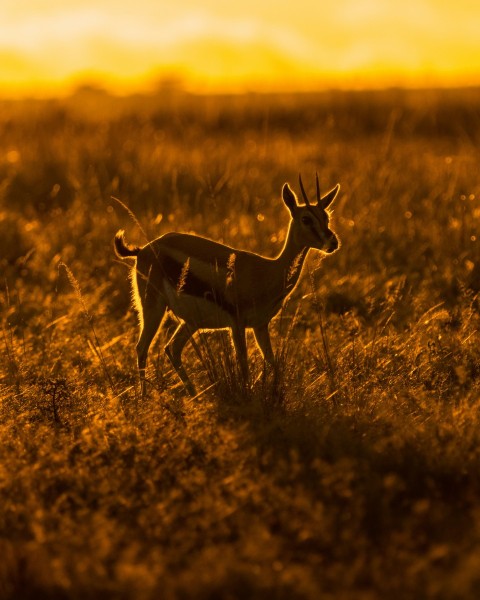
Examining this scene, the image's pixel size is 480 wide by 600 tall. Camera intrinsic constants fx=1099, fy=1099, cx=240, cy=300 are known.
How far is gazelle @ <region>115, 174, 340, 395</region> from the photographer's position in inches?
266

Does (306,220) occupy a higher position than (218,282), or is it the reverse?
(306,220)

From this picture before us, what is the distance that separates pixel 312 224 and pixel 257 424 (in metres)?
1.48

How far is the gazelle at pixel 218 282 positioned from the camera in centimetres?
677

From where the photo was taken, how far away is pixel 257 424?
237 inches

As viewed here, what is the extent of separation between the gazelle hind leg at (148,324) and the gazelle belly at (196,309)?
0.15 metres

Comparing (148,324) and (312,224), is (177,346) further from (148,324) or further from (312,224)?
(312,224)

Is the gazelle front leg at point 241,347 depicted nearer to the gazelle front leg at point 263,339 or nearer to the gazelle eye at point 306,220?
the gazelle front leg at point 263,339

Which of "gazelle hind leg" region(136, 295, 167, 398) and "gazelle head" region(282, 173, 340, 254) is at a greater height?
"gazelle head" region(282, 173, 340, 254)

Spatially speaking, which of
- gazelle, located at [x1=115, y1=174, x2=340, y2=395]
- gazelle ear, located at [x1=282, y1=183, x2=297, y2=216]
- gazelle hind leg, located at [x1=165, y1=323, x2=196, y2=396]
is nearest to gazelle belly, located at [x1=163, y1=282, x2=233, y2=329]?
gazelle, located at [x1=115, y1=174, x2=340, y2=395]

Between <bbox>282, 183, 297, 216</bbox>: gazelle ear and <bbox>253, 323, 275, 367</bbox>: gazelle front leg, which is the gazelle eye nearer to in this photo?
<bbox>282, 183, 297, 216</bbox>: gazelle ear

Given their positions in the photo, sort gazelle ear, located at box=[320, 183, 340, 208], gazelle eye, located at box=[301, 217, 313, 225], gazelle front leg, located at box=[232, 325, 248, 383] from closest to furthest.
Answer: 1. gazelle front leg, located at box=[232, 325, 248, 383]
2. gazelle eye, located at box=[301, 217, 313, 225]
3. gazelle ear, located at box=[320, 183, 340, 208]

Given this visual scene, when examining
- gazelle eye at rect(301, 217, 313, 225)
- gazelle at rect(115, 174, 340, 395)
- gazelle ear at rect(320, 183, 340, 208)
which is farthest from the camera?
gazelle ear at rect(320, 183, 340, 208)

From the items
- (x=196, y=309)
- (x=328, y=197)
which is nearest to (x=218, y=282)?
(x=196, y=309)

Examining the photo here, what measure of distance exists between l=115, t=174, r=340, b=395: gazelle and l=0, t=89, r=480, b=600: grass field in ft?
0.62
